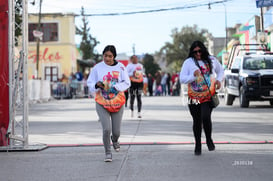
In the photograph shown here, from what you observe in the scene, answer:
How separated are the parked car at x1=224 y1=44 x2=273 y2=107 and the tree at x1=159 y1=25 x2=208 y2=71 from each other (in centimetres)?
6911

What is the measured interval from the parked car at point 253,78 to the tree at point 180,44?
69.1 m

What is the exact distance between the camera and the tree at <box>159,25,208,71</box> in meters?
90.3

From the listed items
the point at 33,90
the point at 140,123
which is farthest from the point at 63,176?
the point at 33,90

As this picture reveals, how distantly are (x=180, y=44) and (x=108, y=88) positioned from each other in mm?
83606

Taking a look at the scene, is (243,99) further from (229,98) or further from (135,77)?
(135,77)

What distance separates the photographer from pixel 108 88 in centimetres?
770

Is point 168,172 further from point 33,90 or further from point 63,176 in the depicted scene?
point 33,90

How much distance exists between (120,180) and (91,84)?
1.93m

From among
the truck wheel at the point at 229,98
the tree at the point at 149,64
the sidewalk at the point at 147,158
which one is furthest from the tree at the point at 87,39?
the sidewalk at the point at 147,158

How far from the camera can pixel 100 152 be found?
857 centimetres

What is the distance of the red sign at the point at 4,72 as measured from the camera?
909cm

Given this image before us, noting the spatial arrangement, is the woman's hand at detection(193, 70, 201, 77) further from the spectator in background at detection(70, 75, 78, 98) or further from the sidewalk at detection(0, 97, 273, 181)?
the spectator in background at detection(70, 75, 78, 98)

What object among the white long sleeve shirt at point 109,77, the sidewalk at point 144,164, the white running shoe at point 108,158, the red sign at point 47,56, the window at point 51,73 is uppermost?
the red sign at point 47,56

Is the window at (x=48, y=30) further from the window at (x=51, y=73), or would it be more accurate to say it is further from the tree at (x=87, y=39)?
the tree at (x=87, y=39)
